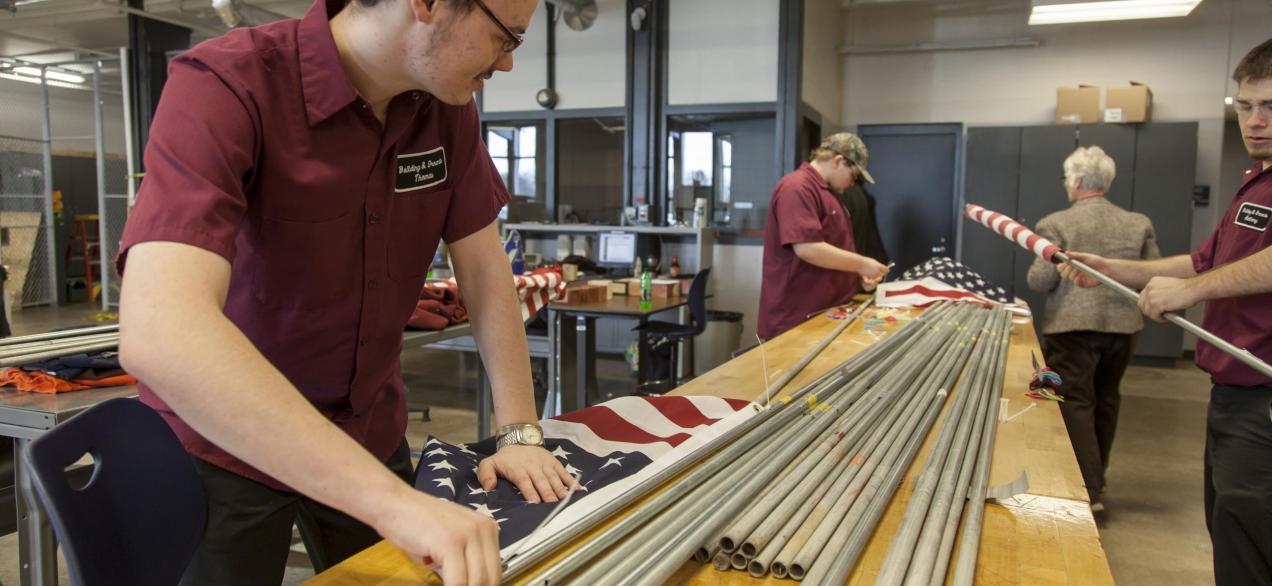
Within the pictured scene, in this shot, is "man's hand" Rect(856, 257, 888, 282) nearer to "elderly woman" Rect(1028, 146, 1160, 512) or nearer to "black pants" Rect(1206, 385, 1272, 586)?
"elderly woman" Rect(1028, 146, 1160, 512)

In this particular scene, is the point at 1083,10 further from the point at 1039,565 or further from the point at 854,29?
the point at 1039,565

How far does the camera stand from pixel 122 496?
106 centimetres

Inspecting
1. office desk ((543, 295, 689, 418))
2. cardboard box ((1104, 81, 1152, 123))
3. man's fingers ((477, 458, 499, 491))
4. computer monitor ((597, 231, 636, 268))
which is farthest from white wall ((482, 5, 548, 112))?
man's fingers ((477, 458, 499, 491))

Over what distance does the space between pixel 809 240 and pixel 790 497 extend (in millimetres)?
2589

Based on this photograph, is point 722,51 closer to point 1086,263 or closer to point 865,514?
point 1086,263

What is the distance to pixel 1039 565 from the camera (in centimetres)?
106

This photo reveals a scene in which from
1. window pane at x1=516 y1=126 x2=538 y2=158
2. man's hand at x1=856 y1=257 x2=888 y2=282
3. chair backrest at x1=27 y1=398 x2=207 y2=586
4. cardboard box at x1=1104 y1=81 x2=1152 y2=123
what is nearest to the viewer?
chair backrest at x1=27 y1=398 x2=207 y2=586

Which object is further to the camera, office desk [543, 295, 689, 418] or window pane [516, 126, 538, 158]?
window pane [516, 126, 538, 158]

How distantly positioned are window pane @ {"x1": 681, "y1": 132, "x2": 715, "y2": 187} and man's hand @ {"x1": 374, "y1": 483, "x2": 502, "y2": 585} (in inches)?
273

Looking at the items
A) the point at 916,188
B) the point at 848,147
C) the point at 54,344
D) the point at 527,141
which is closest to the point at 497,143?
the point at 527,141

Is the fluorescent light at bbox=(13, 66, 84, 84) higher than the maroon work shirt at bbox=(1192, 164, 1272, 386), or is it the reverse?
the fluorescent light at bbox=(13, 66, 84, 84)

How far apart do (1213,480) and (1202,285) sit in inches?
21.1

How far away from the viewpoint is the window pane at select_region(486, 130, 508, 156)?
844 centimetres

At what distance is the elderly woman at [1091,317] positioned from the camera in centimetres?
379
